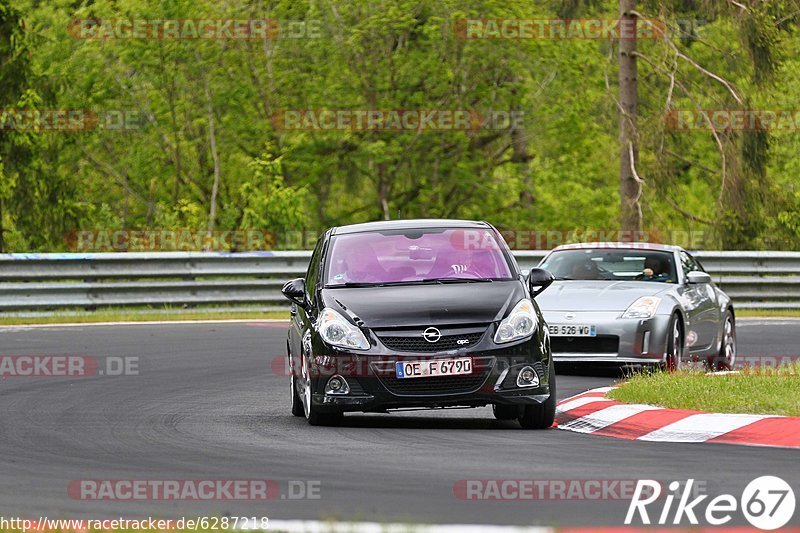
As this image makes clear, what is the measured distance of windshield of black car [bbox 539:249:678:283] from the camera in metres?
16.9

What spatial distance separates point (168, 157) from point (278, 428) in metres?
27.4

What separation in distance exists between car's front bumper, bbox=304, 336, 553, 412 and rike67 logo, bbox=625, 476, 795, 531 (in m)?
2.92

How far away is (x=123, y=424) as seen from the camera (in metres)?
11.4

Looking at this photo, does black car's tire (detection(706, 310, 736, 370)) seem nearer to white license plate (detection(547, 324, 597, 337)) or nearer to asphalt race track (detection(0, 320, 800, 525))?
white license plate (detection(547, 324, 597, 337))

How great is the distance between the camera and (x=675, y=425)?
34.3 feet

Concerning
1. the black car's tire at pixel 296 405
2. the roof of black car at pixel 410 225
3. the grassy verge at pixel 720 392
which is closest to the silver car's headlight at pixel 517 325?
the grassy verge at pixel 720 392

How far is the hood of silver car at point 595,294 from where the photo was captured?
15781 millimetres

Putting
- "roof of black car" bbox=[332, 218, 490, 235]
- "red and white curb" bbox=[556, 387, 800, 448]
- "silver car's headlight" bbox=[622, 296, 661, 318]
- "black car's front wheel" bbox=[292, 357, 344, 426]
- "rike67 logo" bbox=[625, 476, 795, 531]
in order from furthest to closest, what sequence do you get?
"silver car's headlight" bbox=[622, 296, 661, 318], "roof of black car" bbox=[332, 218, 490, 235], "black car's front wheel" bbox=[292, 357, 344, 426], "red and white curb" bbox=[556, 387, 800, 448], "rike67 logo" bbox=[625, 476, 795, 531]

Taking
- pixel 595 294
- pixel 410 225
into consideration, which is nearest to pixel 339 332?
pixel 410 225

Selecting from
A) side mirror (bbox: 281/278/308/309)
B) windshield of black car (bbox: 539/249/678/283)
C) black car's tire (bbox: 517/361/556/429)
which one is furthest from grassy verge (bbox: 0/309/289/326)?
black car's tire (bbox: 517/361/556/429)

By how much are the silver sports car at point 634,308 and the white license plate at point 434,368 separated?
4935 millimetres

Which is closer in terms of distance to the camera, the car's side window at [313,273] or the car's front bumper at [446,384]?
the car's front bumper at [446,384]

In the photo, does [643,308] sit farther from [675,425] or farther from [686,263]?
[675,425]

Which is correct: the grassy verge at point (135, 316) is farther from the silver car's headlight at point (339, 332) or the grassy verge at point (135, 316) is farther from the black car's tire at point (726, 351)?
the silver car's headlight at point (339, 332)
